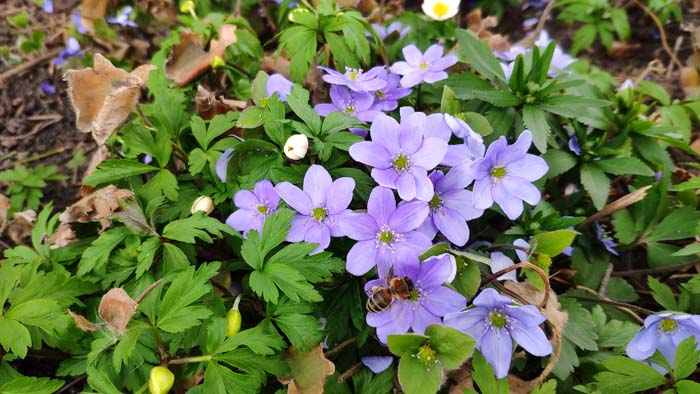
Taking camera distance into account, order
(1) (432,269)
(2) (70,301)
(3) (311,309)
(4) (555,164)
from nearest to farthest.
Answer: (1) (432,269), (3) (311,309), (2) (70,301), (4) (555,164)

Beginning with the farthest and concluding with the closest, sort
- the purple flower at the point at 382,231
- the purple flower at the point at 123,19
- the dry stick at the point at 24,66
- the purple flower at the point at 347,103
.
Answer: the dry stick at the point at 24,66 < the purple flower at the point at 123,19 < the purple flower at the point at 347,103 < the purple flower at the point at 382,231

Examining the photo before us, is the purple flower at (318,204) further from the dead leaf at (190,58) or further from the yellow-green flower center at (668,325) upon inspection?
the yellow-green flower center at (668,325)

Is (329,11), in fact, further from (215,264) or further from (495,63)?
(215,264)

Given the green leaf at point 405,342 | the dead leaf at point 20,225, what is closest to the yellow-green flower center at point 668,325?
the green leaf at point 405,342

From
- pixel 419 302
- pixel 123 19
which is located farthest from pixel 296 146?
pixel 123 19

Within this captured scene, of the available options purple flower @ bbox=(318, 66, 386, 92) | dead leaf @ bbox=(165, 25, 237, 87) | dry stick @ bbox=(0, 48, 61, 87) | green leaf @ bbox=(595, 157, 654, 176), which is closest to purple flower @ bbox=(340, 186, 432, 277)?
purple flower @ bbox=(318, 66, 386, 92)

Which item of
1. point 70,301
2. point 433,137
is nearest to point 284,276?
point 433,137
